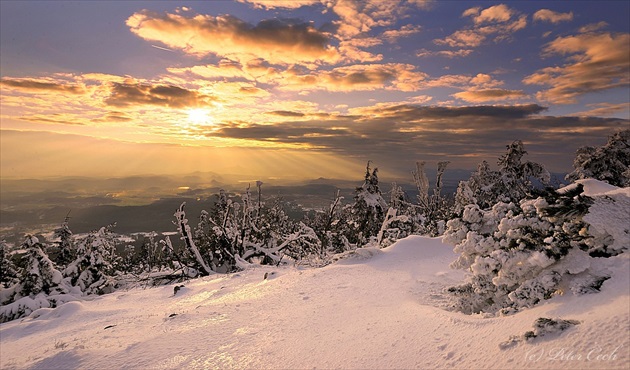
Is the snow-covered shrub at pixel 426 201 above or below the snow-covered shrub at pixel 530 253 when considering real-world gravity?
below

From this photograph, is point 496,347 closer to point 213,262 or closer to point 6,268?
point 213,262

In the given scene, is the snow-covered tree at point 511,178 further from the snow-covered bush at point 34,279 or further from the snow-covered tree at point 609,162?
the snow-covered bush at point 34,279

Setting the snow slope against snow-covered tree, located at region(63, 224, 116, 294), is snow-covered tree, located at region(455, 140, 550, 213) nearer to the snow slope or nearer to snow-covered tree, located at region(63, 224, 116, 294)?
the snow slope

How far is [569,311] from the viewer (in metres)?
3.63

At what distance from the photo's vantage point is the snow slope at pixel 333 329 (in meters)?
3.21

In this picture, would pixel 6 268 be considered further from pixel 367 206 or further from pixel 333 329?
pixel 333 329

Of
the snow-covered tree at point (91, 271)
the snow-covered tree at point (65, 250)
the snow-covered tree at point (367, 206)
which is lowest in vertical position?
the snow-covered tree at point (65, 250)

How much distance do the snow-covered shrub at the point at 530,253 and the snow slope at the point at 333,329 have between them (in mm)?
293

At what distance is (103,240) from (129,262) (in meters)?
56.2

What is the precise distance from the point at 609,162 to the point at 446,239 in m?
25.5

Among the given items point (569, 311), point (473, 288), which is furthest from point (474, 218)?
point (569, 311)

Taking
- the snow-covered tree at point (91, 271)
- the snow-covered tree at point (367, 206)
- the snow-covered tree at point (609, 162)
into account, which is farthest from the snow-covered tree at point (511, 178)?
the snow-covered tree at point (91, 271)

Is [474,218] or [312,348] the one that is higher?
[474,218]

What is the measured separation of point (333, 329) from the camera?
5328 millimetres
